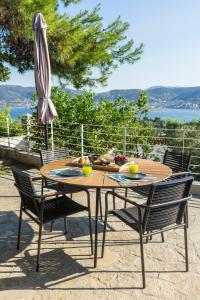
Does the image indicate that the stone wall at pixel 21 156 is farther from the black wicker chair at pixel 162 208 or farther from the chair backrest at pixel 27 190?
the black wicker chair at pixel 162 208

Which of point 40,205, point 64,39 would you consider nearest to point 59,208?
point 40,205

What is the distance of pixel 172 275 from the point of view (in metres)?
2.89

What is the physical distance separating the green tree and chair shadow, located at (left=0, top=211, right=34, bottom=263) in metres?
4.18

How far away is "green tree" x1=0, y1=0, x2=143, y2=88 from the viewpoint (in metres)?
6.67

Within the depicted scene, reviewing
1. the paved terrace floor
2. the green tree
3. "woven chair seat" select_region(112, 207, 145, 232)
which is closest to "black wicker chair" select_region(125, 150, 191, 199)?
the paved terrace floor

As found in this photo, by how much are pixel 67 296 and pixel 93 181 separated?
1.03 meters

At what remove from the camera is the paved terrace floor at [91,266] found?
266 cm

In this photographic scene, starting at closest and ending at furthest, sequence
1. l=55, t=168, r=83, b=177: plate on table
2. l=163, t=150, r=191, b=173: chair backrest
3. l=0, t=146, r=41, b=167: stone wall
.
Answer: l=55, t=168, r=83, b=177: plate on table
l=163, t=150, r=191, b=173: chair backrest
l=0, t=146, r=41, b=167: stone wall

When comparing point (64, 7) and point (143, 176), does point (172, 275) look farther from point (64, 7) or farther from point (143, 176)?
point (64, 7)

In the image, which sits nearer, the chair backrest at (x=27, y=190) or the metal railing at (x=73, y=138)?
the chair backrest at (x=27, y=190)

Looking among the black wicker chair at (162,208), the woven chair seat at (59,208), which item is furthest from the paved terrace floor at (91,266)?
the woven chair seat at (59,208)

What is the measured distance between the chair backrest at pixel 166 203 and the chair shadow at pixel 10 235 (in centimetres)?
154

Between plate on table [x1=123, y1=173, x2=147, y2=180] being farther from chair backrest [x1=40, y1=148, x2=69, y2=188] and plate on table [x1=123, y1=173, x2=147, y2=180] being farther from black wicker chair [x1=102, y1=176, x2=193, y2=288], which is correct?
chair backrest [x1=40, y1=148, x2=69, y2=188]

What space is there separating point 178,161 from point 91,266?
1810 mm
